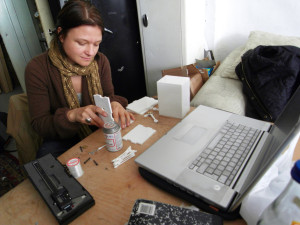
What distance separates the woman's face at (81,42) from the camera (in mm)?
979

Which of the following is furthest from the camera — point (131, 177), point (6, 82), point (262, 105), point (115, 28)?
point (6, 82)

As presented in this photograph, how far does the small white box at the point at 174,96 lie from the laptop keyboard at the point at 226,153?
0.21 m

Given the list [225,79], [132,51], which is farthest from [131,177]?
[132,51]

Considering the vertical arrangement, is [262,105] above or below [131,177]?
below

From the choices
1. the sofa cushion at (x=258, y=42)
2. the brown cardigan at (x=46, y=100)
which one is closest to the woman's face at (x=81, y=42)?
the brown cardigan at (x=46, y=100)

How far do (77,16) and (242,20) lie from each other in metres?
1.59

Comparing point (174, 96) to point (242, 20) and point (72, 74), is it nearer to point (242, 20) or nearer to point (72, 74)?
point (72, 74)

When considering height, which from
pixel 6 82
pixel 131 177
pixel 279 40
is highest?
pixel 279 40

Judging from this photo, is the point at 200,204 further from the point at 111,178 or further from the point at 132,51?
the point at 132,51

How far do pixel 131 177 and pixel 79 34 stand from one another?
27.2 inches

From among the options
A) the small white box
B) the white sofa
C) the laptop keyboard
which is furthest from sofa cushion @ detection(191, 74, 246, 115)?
the laptop keyboard

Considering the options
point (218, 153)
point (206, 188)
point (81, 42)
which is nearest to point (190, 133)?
point (218, 153)

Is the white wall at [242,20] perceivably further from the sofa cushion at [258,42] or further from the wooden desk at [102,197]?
the wooden desk at [102,197]

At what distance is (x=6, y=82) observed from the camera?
3426 mm
